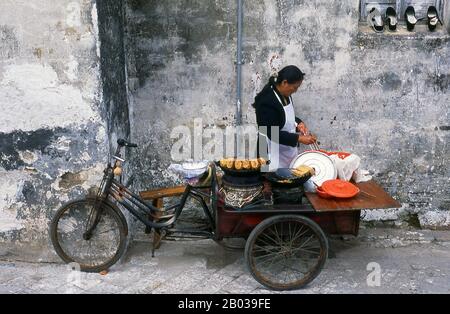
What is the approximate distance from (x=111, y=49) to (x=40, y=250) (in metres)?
2.44

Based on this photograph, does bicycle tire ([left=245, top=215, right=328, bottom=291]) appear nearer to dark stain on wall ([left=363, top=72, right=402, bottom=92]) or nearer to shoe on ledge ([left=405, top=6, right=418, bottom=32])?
A: dark stain on wall ([left=363, top=72, right=402, bottom=92])

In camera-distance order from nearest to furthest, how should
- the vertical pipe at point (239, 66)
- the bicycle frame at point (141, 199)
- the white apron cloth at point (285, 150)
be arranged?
the bicycle frame at point (141, 199)
the white apron cloth at point (285, 150)
the vertical pipe at point (239, 66)

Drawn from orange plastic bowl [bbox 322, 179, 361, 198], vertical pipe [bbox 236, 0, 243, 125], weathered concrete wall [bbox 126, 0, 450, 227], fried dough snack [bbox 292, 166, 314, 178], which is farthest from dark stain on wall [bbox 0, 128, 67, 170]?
orange plastic bowl [bbox 322, 179, 361, 198]

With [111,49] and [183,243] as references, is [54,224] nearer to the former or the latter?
[183,243]

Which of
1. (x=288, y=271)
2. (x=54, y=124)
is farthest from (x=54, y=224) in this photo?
(x=288, y=271)

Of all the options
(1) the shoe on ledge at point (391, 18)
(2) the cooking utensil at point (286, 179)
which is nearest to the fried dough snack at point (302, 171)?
(2) the cooking utensil at point (286, 179)

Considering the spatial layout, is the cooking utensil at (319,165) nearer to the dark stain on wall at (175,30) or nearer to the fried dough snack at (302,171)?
the fried dough snack at (302,171)

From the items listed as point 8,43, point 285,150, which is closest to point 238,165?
point 285,150

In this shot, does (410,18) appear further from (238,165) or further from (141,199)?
(141,199)

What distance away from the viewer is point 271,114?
5723 mm

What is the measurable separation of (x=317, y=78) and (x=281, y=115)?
110 cm

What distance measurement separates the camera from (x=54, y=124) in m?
5.71

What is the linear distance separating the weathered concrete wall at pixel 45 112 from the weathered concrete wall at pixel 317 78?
109cm

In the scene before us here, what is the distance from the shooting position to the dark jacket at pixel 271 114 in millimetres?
5734
